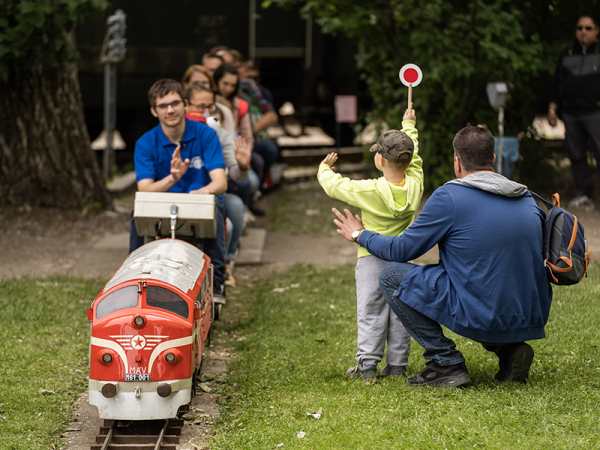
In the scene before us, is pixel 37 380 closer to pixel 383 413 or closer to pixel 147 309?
pixel 147 309

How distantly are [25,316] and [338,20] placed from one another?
5921 millimetres

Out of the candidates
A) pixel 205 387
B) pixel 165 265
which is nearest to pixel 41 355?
pixel 205 387

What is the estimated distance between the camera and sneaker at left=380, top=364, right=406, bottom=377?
4297 millimetres

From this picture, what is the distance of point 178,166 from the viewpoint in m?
5.03

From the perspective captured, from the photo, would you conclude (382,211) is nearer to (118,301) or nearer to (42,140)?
(118,301)

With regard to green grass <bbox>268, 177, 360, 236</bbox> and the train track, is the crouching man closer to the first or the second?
the train track

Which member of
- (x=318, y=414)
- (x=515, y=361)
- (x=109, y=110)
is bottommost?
(x=318, y=414)

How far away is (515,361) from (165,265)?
6.27 ft

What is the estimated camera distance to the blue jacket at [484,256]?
3.72m

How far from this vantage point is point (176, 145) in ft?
17.6

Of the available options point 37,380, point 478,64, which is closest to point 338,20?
point 478,64

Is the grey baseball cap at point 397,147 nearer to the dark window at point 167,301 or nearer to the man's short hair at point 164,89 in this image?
the dark window at point 167,301

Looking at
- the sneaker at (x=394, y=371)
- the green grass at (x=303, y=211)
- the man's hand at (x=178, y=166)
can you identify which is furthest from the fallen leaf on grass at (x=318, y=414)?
the green grass at (x=303, y=211)

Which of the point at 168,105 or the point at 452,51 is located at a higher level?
the point at 452,51
